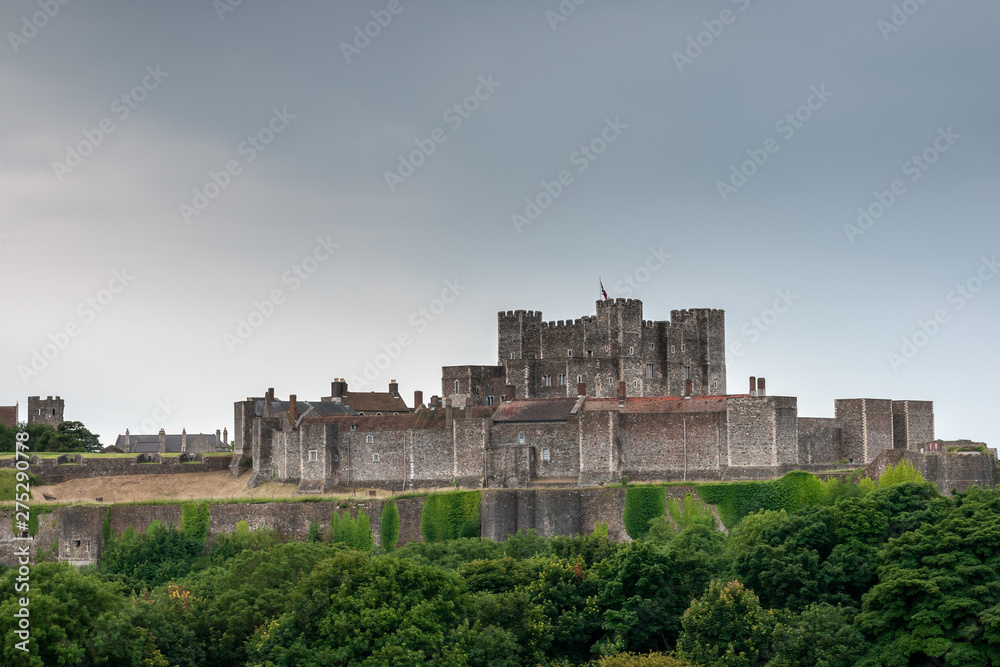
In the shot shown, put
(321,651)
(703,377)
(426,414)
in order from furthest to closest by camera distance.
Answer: (703,377) < (426,414) < (321,651)

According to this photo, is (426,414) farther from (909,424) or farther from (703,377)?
(909,424)

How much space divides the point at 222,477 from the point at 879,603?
44920mm

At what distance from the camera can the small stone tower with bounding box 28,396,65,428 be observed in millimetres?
106125

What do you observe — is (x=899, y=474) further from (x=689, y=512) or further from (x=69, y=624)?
(x=69, y=624)

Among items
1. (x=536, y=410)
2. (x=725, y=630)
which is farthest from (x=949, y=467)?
(x=536, y=410)

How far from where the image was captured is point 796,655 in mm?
47375

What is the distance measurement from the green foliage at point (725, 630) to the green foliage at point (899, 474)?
1427cm

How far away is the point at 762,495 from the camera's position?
63.2 m

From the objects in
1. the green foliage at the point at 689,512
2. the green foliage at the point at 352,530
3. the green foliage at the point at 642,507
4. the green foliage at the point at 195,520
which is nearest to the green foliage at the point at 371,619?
the green foliage at the point at 642,507

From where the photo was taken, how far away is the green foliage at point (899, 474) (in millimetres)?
60938

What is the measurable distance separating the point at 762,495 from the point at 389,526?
17.4m

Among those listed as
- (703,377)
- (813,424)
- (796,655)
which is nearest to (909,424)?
(813,424)

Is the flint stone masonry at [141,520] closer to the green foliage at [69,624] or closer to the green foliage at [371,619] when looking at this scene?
the green foliage at [371,619]

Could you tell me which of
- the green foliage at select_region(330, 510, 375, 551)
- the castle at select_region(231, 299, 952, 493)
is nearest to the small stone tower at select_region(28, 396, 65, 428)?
the castle at select_region(231, 299, 952, 493)
